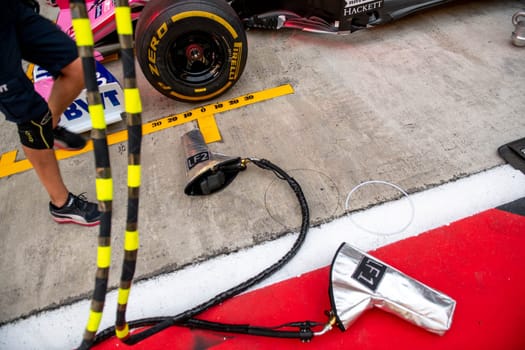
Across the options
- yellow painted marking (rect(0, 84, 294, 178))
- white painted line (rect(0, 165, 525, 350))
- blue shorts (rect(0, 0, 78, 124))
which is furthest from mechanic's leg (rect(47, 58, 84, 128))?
white painted line (rect(0, 165, 525, 350))

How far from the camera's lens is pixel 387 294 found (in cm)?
130

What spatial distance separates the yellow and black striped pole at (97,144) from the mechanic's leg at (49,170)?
90cm

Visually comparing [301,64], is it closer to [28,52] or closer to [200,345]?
[28,52]

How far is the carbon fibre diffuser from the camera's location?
1833 millimetres

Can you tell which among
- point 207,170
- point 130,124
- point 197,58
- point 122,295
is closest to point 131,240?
point 122,295

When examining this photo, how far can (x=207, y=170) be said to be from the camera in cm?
183

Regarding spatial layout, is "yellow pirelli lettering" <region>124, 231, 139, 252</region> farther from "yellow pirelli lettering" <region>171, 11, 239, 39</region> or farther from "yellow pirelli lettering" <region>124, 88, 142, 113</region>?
"yellow pirelli lettering" <region>171, 11, 239, 39</region>

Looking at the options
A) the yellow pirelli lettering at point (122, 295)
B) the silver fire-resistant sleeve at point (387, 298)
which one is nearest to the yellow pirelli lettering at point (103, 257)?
the yellow pirelli lettering at point (122, 295)

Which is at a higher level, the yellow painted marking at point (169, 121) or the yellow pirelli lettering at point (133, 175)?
the yellow pirelli lettering at point (133, 175)

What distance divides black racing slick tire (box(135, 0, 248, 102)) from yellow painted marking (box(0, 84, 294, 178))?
9 centimetres

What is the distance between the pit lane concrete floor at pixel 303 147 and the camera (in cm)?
169

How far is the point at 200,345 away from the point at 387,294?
0.71 m

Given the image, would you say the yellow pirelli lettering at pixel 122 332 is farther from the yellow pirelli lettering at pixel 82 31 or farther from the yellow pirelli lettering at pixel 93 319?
the yellow pirelli lettering at pixel 82 31

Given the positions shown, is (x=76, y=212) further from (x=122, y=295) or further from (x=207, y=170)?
Answer: (x=122, y=295)
